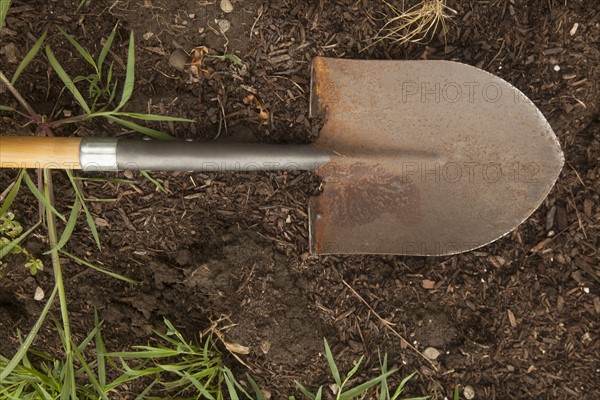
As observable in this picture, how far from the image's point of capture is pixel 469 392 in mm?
1622

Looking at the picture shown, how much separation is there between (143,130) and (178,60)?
0.25 m

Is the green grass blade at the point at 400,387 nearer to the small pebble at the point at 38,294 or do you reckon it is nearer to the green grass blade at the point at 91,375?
the green grass blade at the point at 91,375

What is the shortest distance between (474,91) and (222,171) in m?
0.79

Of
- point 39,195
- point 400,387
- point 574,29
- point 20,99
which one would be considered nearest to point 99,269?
point 39,195

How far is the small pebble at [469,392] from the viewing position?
1.62 metres

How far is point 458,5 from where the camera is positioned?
162 cm

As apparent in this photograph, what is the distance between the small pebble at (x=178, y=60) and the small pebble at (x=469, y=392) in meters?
1.35

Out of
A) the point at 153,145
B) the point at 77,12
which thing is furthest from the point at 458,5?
the point at 77,12

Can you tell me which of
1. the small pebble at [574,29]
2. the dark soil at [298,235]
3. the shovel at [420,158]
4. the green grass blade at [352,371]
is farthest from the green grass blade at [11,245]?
the small pebble at [574,29]

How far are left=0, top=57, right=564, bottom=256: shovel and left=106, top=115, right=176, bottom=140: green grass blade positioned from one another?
367 mm

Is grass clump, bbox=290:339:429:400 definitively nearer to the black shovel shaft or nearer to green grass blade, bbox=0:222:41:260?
the black shovel shaft

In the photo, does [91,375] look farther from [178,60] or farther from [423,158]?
[423,158]

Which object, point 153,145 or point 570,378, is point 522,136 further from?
point 153,145

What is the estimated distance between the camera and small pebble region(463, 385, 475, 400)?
63.9 inches
